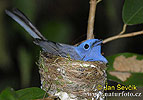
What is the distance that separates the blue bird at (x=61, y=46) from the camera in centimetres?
194

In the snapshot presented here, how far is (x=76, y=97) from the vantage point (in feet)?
5.90

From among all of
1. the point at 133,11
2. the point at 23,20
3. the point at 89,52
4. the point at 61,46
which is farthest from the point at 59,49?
the point at 133,11

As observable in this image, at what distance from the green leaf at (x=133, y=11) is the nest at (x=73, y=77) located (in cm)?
44

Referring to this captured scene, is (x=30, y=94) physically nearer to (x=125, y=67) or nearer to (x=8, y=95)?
(x=8, y=95)

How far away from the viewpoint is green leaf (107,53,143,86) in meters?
2.02

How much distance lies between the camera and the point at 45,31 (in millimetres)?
2859

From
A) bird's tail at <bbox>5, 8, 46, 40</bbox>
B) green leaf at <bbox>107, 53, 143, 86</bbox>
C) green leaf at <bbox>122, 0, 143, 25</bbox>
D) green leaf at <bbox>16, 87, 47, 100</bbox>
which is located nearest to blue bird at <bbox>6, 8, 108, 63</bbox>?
bird's tail at <bbox>5, 8, 46, 40</bbox>

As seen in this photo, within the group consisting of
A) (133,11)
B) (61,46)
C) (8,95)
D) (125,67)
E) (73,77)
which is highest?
(133,11)

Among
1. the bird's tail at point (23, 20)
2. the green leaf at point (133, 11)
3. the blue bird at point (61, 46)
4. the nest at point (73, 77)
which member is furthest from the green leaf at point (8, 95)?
the green leaf at point (133, 11)

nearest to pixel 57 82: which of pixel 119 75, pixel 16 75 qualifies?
pixel 119 75

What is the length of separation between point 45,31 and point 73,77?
3.77 feet

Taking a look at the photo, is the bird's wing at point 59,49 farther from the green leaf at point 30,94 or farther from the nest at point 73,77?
the green leaf at point 30,94

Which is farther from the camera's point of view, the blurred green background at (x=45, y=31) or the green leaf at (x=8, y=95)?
the blurred green background at (x=45, y=31)

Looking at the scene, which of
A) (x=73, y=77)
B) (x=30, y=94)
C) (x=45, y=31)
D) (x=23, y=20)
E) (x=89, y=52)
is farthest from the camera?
(x=45, y=31)
